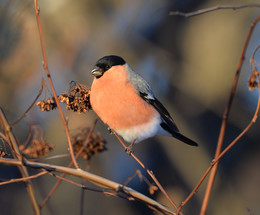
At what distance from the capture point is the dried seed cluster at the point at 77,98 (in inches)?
71.5

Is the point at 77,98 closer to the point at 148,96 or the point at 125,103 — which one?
the point at 125,103

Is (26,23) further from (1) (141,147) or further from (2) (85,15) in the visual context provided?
(1) (141,147)

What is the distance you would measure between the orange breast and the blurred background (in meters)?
2.15

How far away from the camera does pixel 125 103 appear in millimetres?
2285

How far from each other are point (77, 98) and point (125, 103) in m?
0.47

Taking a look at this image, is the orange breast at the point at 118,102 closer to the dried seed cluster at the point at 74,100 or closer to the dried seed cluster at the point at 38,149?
the dried seed cluster at the point at 74,100

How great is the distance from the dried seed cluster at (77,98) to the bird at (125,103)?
16 centimetres

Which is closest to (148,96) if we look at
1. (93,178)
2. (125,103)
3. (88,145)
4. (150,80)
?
(125,103)

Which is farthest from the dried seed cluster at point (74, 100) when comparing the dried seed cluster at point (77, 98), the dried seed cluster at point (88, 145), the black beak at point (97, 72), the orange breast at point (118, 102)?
the black beak at point (97, 72)

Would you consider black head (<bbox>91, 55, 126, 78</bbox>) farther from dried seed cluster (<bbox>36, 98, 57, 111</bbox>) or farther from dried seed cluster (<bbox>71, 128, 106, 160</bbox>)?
dried seed cluster (<bbox>36, 98, 57, 111</bbox>)

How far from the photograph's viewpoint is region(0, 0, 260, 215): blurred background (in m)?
4.66

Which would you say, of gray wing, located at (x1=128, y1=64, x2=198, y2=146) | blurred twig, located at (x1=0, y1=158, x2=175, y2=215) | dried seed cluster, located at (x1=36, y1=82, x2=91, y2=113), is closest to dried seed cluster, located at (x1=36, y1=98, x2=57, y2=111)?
dried seed cluster, located at (x1=36, y1=82, x2=91, y2=113)

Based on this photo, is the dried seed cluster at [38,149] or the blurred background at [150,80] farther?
the blurred background at [150,80]

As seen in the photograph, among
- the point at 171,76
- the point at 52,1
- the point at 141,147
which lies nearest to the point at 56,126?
the point at 141,147
